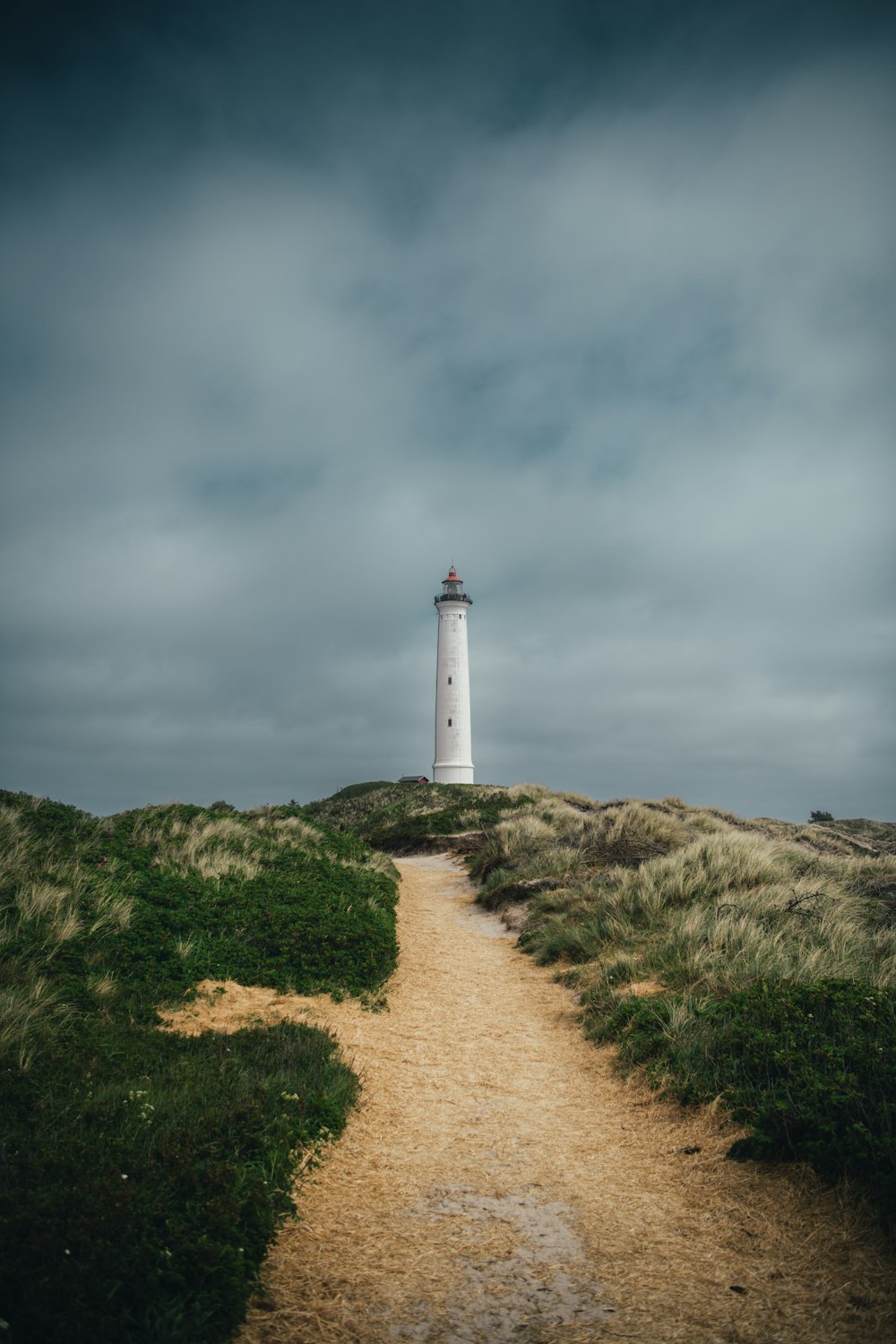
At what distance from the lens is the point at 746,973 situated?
27.8 feet

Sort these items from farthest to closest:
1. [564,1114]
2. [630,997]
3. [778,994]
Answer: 1. [630,997]
2. [778,994]
3. [564,1114]

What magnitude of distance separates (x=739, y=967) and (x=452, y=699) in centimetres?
4406

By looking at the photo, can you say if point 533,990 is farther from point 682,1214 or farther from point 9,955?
point 9,955

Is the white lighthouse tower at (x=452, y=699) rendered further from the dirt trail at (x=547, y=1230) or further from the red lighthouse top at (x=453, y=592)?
the dirt trail at (x=547, y=1230)

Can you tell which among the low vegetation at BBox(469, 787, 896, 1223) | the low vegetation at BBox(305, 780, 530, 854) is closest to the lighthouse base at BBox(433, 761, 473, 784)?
the low vegetation at BBox(305, 780, 530, 854)

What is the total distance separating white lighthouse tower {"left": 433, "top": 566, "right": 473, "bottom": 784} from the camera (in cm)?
5231

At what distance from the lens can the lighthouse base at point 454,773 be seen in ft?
171

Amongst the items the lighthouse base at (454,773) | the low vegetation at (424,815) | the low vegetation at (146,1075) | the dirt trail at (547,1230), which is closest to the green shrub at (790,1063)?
the dirt trail at (547,1230)

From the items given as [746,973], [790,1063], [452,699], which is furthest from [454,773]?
[790,1063]

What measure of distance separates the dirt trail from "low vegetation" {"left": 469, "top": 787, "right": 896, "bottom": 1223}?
411 millimetres

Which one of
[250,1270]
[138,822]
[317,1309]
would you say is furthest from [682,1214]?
[138,822]

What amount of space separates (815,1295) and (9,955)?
7.91 meters

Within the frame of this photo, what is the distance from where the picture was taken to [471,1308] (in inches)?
156

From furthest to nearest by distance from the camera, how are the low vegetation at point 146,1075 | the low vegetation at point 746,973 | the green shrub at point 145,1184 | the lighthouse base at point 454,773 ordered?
the lighthouse base at point 454,773 → the low vegetation at point 746,973 → the low vegetation at point 146,1075 → the green shrub at point 145,1184
